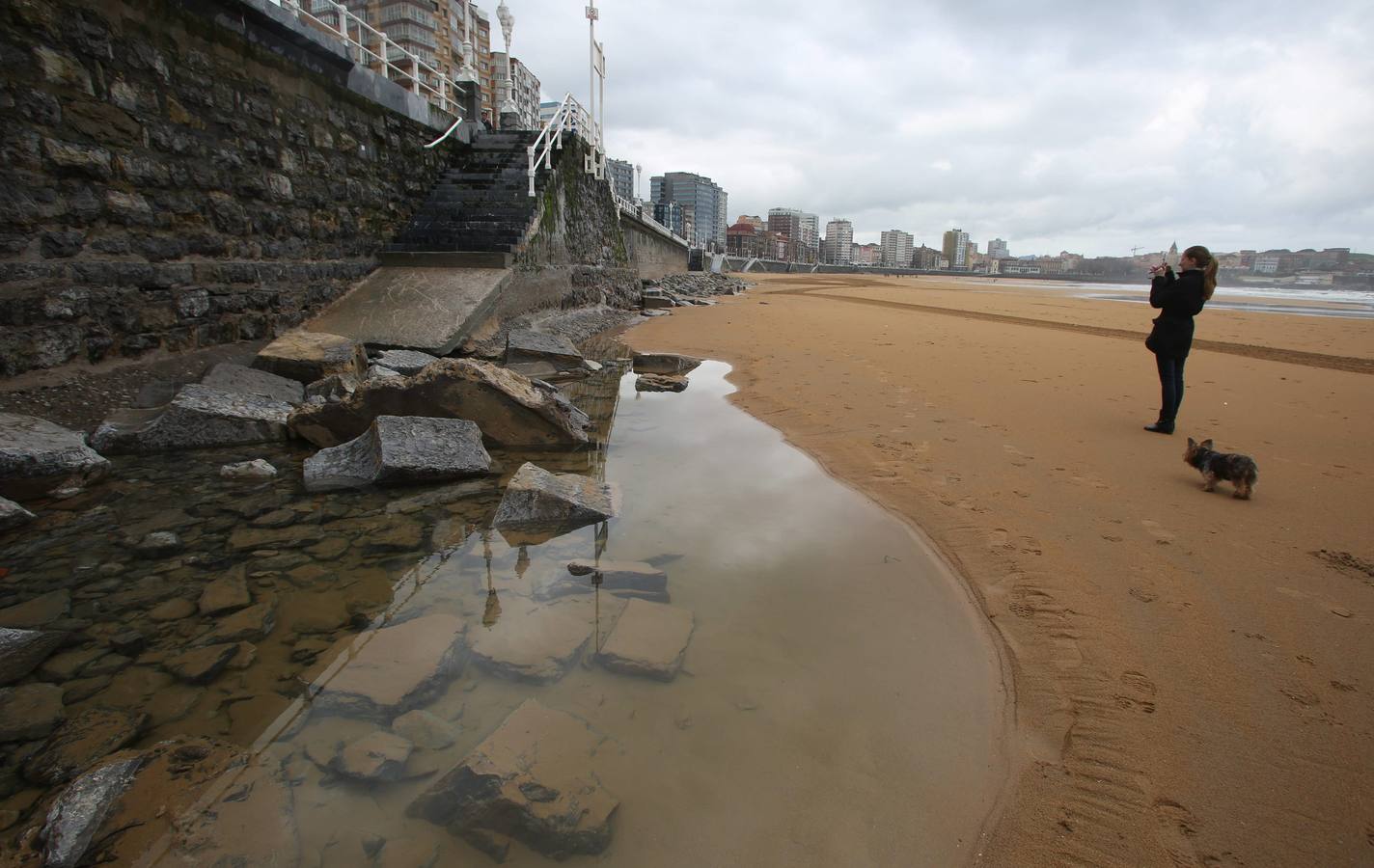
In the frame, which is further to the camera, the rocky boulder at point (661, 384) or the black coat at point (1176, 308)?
the rocky boulder at point (661, 384)

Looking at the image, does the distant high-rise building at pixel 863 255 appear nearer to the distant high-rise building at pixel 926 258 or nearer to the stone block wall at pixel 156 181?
the distant high-rise building at pixel 926 258

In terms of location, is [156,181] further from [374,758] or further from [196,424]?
[374,758]

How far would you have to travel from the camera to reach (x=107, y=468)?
4.01 m

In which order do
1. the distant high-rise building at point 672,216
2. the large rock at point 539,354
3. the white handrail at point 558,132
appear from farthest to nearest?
the distant high-rise building at point 672,216
the white handrail at point 558,132
the large rock at point 539,354

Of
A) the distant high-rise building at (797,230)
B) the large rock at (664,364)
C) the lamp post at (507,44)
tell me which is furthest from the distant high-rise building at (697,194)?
the large rock at (664,364)

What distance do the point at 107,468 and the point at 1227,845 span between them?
18.5 ft

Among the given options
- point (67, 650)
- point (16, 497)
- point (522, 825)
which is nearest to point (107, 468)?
point (16, 497)

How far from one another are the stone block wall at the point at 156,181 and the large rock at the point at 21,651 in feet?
10.9

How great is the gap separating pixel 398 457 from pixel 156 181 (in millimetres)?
3930

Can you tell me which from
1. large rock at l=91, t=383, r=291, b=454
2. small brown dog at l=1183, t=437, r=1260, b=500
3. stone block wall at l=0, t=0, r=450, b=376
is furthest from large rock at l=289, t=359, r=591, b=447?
small brown dog at l=1183, t=437, r=1260, b=500

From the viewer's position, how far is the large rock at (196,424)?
4.43m

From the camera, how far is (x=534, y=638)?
101 inches

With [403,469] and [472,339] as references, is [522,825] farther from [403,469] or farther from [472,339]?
[472,339]

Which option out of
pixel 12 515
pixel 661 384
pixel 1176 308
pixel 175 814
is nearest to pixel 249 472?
pixel 12 515
